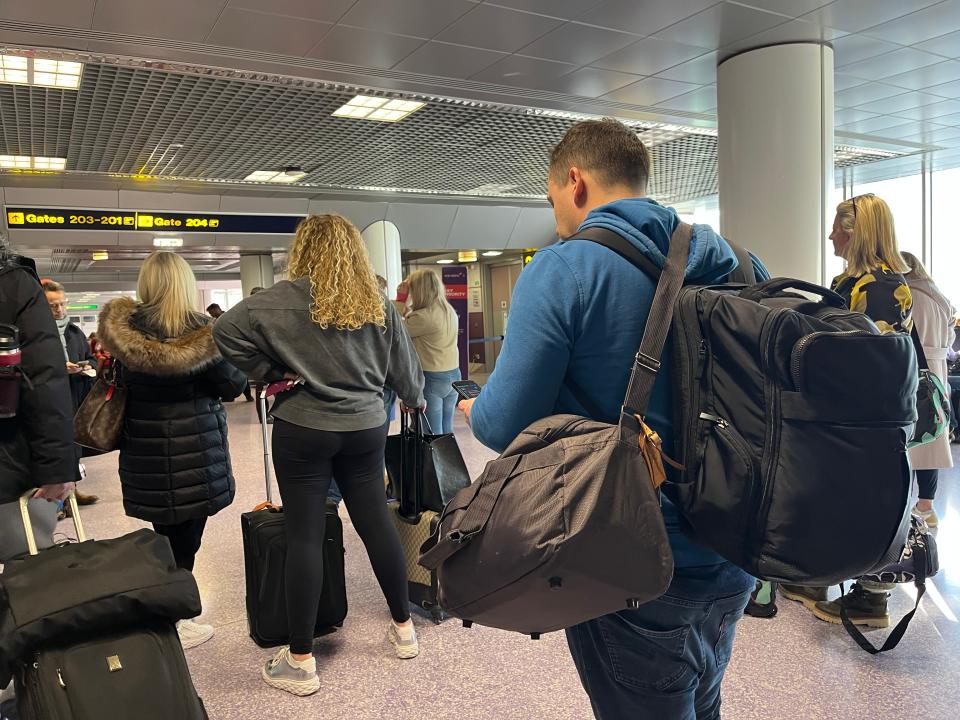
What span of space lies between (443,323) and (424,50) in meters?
2.01

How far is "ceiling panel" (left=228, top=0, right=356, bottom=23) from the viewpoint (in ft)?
12.4

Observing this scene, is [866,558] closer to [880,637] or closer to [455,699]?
[455,699]

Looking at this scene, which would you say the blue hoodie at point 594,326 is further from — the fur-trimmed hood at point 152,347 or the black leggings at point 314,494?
the fur-trimmed hood at point 152,347

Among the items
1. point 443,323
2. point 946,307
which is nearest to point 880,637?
point 946,307

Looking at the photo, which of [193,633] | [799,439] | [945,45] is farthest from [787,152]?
[193,633]

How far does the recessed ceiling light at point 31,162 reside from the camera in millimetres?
7129

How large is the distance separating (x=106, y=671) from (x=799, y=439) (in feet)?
4.72

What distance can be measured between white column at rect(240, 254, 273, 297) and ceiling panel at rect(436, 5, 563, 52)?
9.76 metres

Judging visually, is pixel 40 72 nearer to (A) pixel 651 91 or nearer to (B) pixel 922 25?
(A) pixel 651 91

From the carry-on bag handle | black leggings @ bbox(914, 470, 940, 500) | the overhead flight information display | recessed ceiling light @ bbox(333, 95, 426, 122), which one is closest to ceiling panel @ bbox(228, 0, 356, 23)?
recessed ceiling light @ bbox(333, 95, 426, 122)

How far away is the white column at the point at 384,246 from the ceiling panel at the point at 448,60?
5717 mm

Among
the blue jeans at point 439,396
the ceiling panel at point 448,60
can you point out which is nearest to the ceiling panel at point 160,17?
the ceiling panel at point 448,60

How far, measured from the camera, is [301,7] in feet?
12.7

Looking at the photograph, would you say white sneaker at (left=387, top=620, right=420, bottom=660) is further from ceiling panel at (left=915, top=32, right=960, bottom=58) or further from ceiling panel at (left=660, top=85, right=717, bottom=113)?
ceiling panel at (left=915, top=32, right=960, bottom=58)
